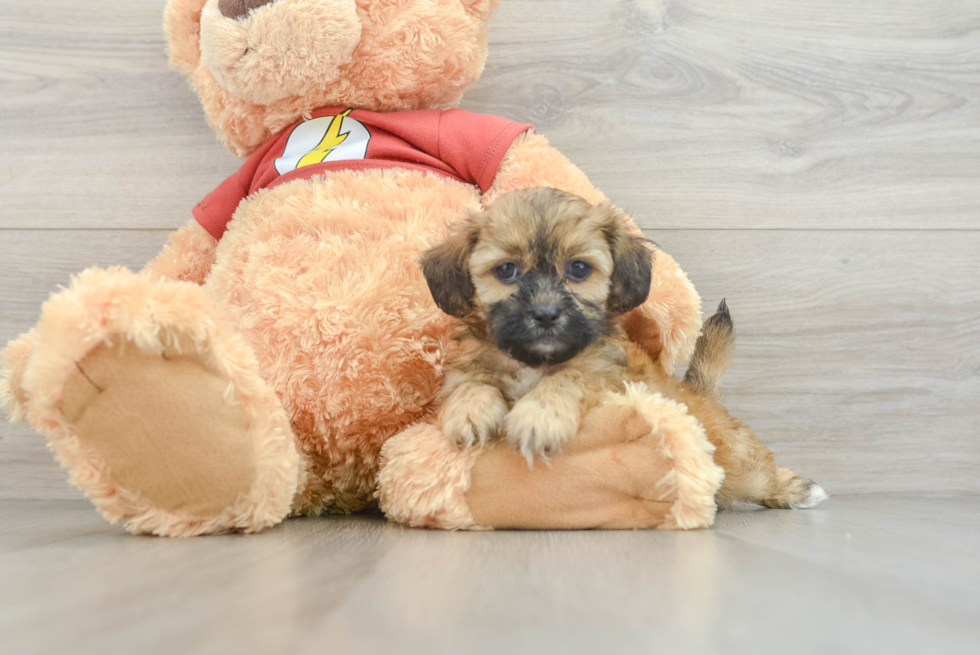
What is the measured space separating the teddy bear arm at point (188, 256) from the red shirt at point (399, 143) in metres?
0.19

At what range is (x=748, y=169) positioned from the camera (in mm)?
1716

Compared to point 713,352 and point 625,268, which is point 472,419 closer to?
point 625,268

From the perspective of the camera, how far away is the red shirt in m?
1.32

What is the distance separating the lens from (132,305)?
0.89 m

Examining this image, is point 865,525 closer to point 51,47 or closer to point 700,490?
point 700,490

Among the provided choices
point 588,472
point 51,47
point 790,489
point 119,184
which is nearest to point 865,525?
point 790,489

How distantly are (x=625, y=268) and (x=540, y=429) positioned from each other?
34 cm

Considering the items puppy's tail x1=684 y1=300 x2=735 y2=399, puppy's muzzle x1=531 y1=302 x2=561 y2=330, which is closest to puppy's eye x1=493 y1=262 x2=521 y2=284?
puppy's muzzle x1=531 y1=302 x2=561 y2=330

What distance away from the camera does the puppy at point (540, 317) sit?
104 centimetres

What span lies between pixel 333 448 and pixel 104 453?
368mm

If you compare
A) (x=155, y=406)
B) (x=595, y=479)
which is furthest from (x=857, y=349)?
(x=155, y=406)

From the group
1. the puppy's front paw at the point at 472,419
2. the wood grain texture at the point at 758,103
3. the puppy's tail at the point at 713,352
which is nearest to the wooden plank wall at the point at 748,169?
the wood grain texture at the point at 758,103

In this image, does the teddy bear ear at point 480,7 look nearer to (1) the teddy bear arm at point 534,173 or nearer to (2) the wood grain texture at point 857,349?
(1) the teddy bear arm at point 534,173

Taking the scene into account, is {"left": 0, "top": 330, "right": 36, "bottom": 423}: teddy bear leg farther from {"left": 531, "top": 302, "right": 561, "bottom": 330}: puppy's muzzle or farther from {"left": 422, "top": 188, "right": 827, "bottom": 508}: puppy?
{"left": 531, "top": 302, "right": 561, "bottom": 330}: puppy's muzzle
